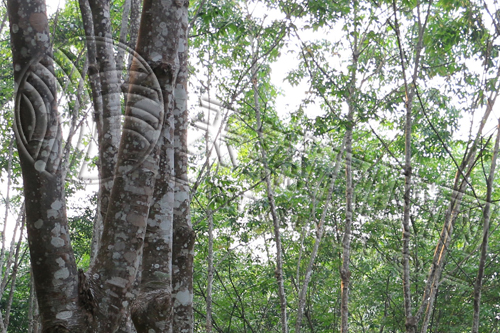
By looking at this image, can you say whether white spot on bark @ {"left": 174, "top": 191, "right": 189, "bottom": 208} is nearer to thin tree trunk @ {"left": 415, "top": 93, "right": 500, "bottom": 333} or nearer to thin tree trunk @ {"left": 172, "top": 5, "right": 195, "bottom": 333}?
thin tree trunk @ {"left": 172, "top": 5, "right": 195, "bottom": 333}

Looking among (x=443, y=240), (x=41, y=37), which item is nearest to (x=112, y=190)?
(x=41, y=37)

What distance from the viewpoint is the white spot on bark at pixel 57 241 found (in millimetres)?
1160

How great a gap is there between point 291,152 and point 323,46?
1.99 meters

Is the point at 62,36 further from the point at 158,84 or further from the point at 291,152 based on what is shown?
the point at 158,84

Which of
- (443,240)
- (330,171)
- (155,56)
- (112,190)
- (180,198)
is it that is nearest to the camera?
(112,190)

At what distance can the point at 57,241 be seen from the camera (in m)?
1.17

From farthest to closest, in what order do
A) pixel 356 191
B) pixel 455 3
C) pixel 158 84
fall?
pixel 356 191, pixel 455 3, pixel 158 84

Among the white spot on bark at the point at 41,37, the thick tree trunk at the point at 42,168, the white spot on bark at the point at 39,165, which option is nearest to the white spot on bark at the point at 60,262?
the thick tree trunk at the point at 42,168

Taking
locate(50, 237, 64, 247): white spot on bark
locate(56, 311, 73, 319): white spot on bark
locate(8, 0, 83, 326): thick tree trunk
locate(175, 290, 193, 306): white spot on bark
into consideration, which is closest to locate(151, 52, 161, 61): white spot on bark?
locate(8, 0, 83, 326): thick tree trunk

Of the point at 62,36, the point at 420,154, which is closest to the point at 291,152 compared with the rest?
the point at 420,154

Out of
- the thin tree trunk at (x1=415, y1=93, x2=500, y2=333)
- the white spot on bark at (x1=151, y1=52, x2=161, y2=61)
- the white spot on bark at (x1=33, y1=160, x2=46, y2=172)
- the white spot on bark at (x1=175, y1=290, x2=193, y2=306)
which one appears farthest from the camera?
the thin tree trunk at (x1=415, y1=93, x2=500, y2=333)

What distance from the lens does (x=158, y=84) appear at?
145 cm

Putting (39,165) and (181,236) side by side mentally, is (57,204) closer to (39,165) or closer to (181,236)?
(39,165)

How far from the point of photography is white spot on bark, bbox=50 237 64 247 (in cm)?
116
